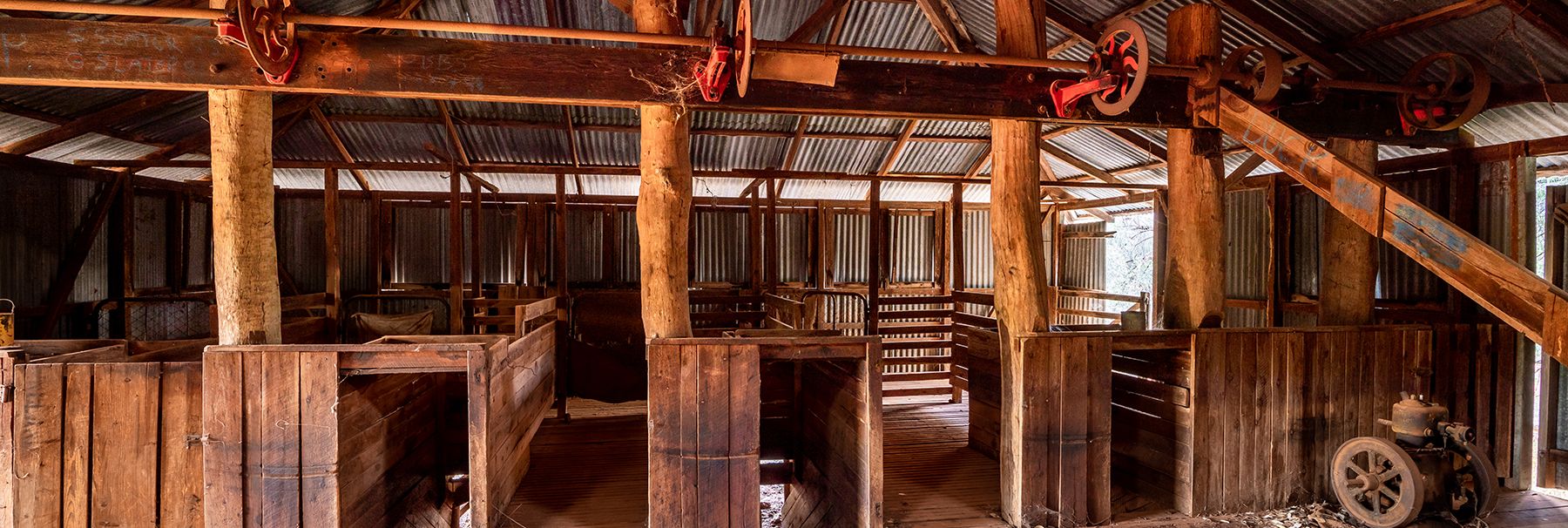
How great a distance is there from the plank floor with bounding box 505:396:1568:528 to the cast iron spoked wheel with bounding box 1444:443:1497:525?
0.83 meters

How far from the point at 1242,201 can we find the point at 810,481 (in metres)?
7.20

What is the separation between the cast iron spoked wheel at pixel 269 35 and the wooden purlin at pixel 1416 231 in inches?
242

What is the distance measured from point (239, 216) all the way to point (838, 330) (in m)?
4.38

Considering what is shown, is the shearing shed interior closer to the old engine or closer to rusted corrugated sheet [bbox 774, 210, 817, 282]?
the old engine

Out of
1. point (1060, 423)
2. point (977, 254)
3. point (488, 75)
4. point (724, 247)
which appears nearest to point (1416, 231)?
point (1060, 423)

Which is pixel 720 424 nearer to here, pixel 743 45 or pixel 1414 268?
pixel 743 45

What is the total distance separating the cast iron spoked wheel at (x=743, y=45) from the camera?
376 cm

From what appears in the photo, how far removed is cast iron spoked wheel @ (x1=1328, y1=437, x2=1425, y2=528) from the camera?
14.1 ft

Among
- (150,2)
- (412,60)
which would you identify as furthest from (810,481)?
(150,2)

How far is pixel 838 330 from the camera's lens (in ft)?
20.0

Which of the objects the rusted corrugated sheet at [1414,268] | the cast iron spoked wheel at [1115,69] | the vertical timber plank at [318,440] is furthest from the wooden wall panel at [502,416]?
the rusted corrugated sheet at [1414,268]

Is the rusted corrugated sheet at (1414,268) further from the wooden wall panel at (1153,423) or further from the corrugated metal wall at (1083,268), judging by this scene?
the corrugated metal wall at (1083,268)

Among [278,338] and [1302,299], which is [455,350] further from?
[1302,299]

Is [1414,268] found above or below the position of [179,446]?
above
